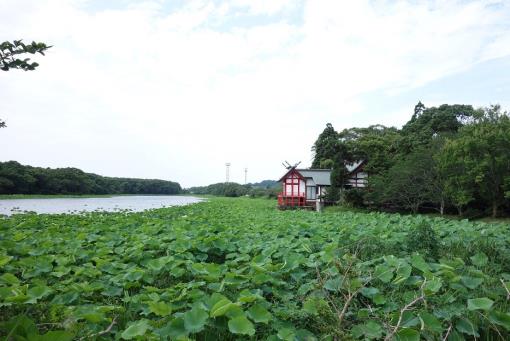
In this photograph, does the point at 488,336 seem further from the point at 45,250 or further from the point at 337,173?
the point at 337,173

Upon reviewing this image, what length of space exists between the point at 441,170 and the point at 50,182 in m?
42.4

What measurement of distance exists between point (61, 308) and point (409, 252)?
166 inches

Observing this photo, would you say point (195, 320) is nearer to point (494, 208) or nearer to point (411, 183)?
point (494, 208)

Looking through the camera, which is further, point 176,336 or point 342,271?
point 342,271

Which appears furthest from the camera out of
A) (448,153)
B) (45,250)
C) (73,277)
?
(448,153)

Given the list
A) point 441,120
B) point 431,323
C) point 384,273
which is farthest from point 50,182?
point 431,323

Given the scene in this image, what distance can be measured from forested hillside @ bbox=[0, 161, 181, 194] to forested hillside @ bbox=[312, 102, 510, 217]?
1293 inches

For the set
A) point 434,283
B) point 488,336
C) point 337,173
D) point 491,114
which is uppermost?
point 491,114

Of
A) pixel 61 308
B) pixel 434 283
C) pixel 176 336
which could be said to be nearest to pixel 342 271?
pixel 434 283

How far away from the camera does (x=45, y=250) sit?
4.73m

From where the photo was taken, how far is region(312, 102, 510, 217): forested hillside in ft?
57.6

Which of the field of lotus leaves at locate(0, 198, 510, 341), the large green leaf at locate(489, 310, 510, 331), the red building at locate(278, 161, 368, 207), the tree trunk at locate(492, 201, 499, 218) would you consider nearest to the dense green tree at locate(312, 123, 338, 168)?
the red building at locate(278, 161, 368, 207)

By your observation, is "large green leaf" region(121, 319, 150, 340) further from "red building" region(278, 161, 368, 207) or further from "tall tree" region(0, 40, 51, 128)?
"red building" region(278, 161, 368, 207)

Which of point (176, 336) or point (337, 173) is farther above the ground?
point (337, 173)
